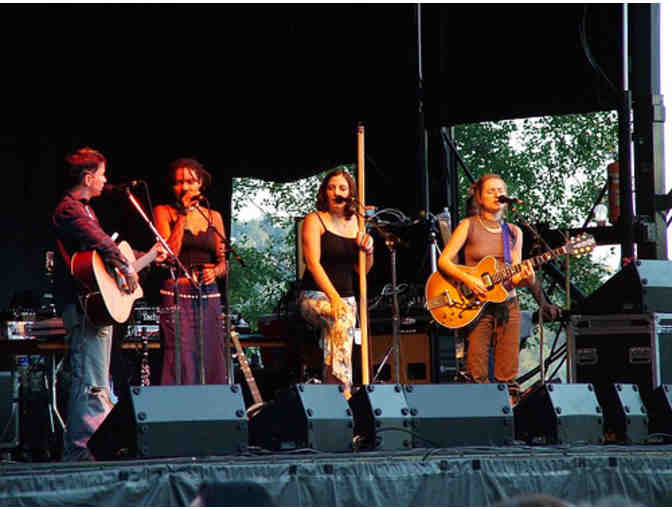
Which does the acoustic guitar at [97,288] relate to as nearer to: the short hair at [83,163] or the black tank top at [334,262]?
the short hair at [83,163]

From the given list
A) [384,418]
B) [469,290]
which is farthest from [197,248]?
[469,290]

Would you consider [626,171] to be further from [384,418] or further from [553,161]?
[553,161]

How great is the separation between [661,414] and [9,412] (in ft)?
13.8

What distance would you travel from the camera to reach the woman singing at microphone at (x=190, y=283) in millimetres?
7117

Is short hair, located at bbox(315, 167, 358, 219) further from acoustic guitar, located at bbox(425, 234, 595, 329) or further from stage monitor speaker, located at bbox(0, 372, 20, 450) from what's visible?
stage monitor speaker, located at bbox(0, 372, 20, 450)

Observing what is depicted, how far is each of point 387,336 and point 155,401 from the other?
422cm

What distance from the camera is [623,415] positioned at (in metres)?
6.87

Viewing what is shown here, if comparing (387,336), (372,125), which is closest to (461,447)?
(387,336)

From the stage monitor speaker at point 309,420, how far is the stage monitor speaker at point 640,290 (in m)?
2.66

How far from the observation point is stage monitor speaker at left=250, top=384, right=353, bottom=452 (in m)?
6.09

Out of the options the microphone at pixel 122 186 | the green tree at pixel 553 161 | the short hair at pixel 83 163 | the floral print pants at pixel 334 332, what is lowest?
the floral print pants at pixel 334 332

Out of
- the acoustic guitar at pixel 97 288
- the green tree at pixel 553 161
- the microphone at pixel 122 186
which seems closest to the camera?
the acoustic guitar at pixel 97 288

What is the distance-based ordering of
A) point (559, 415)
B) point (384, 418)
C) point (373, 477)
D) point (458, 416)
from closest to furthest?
point (373, 477)
point (384, 418)
point (458, 416)
point (559, 415)

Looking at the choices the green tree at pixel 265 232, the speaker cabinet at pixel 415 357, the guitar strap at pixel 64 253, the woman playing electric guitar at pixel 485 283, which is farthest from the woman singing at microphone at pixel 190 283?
the green tree at pixel 265 232
